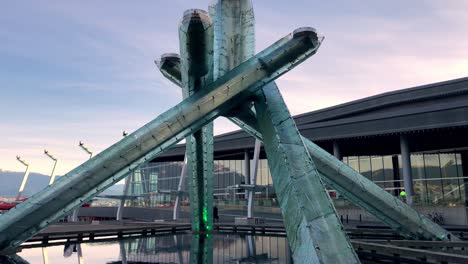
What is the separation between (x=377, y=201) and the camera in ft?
62.3

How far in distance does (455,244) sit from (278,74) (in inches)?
415

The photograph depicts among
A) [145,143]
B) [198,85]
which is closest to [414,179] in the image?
[198,85]

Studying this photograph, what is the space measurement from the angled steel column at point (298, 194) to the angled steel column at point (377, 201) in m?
2.86

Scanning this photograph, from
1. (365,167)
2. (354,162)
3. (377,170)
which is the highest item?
(354,162)

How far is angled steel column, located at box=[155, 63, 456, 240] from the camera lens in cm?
1862

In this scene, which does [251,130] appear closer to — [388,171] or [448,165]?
[388,171]

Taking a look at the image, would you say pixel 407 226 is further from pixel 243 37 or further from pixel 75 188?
pixel 75 188

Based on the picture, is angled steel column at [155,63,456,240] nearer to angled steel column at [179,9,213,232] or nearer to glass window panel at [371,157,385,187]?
angled steel column at [179,9,213,232]

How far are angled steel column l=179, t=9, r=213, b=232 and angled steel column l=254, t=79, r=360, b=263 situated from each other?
123 inches

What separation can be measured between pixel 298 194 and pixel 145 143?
24.1ft

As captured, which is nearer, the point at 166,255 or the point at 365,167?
the point at 166,255

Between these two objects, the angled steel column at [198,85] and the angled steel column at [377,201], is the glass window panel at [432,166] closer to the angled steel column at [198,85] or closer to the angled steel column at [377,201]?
the angled steel column at [377,201]

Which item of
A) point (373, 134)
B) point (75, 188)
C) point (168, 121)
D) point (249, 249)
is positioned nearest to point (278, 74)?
point (168, 121)

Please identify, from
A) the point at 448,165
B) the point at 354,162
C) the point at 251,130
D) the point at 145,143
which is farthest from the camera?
the point at 354,162
